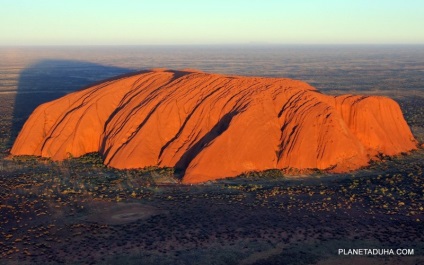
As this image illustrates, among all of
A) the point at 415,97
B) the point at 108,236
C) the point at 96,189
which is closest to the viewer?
the point at 108,236

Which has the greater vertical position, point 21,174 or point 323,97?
point 323,97

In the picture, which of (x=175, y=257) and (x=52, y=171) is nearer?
(x=175, y=257)

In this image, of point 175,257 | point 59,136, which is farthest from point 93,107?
point 175,257

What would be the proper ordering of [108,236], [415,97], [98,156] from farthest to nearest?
1. [415,97]
2. [98,156]
3. [108,236]

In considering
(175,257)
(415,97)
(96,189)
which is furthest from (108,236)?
(415,97)

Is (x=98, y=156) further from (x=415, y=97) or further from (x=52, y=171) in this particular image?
(x=415, y=97)

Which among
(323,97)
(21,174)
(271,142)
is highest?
(323,97)
